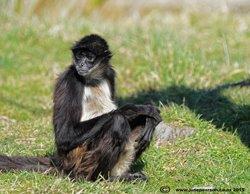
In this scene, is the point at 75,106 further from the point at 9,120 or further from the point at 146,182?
the point at 9,120

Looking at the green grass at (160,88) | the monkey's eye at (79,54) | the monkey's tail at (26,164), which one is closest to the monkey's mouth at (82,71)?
the monkey's eye at (79,54)

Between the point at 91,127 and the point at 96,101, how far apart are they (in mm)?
480

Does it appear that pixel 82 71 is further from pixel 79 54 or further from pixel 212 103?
pixel 212 103

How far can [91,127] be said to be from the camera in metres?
6.73

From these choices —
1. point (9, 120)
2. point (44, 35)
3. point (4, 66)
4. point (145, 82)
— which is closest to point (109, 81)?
point (9, 120)

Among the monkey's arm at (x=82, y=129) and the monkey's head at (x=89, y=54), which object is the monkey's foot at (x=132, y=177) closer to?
the monkey's arm at (x=82, y=129)

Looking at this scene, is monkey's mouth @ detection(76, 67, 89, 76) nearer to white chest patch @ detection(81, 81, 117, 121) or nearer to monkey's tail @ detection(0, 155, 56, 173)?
white chest patch @ detection(81, 81, 117, 121)

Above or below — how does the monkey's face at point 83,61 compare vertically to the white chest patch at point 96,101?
above

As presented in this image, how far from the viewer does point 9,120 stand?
1005 cm

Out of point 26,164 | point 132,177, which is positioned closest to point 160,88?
point 132,177

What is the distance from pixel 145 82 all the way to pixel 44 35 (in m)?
2.52

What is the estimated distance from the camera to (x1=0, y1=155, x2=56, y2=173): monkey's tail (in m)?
6.92

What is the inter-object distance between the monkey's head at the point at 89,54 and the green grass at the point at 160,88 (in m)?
1.07

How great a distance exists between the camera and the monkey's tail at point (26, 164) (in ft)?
22.7
